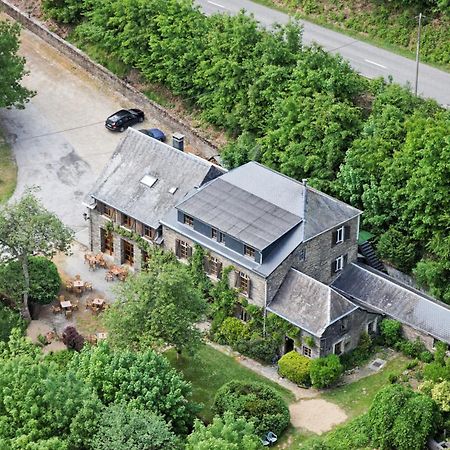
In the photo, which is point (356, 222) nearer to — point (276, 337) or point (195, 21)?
point (276, 337)

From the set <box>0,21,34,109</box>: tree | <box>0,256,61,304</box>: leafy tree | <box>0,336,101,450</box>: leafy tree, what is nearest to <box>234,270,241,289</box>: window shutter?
<box>0,256,61,304</box>: leafy tree

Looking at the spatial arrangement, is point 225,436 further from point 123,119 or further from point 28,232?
point 123,119

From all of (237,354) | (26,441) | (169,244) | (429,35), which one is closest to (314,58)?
(429,35)

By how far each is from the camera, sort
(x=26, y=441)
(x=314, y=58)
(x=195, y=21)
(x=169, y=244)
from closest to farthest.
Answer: (x=26, y=441) < (x=169, y=244) < (x=314, y=58) < (x=195, y=21)

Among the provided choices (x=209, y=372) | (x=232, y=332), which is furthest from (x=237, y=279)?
(x=209, y=372)

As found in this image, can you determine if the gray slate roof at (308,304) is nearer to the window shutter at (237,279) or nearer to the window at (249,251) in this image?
the window at (249,251)

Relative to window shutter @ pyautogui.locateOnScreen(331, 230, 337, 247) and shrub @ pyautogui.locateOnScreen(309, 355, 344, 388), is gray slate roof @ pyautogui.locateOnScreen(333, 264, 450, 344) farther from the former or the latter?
shrub @ pyautogui.locateOnScreen(309, 355, 344, 388)
